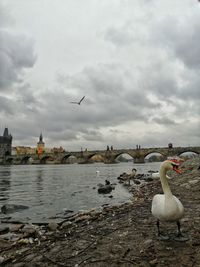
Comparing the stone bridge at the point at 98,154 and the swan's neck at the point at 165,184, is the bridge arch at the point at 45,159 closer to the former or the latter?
the stone bridge at the point at 98,154

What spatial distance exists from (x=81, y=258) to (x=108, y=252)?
0.46 meters

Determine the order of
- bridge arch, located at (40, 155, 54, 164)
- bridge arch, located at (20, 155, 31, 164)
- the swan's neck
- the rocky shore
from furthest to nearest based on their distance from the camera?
bridge arch, located at (20, 155, 31, 164), bridge arch, located at (40, 155, 54, 164), the swan's neck, the rocky shore

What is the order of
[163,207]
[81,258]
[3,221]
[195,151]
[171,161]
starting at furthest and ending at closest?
[195,151] < [3,221] < [171,161] < [163,207] < [81,258]

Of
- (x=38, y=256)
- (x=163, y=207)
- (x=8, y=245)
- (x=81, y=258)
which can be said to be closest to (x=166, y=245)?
(x=163, y=207)

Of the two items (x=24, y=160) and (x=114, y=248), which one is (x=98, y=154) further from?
(x=114, y=248)

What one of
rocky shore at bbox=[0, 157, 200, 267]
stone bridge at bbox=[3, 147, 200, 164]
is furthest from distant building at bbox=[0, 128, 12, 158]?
rocky shore at bbox=[0, 157, 200, 267]

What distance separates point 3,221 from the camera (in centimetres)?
1016

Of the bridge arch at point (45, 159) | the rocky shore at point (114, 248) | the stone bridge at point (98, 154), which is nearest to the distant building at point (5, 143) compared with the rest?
the stone bridge at point (98, 154)

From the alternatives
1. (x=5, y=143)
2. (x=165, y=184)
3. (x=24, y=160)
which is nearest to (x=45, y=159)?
(x=24, y=160)

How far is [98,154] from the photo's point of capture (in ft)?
385

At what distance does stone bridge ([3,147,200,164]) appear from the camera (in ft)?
324

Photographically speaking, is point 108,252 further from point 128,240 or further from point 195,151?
point 195,151

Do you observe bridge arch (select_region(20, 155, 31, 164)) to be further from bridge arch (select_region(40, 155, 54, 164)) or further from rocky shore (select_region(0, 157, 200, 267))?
rocky shore (select_region(0, 157, 200, 267))

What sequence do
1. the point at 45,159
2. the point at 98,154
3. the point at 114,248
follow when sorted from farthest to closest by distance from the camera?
the point at 45,159, the point at 98,154, the point at 114,248
